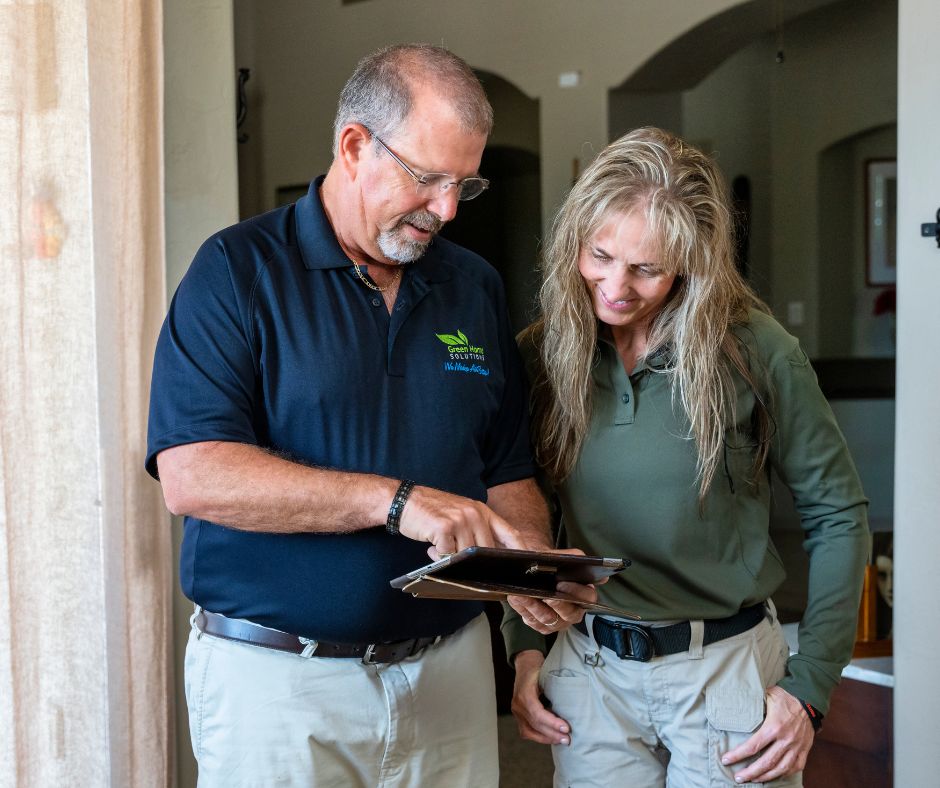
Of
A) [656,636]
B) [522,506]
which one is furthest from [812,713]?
[522,506]

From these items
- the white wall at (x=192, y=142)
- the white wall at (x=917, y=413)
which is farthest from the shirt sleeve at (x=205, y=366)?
the white wall at (x=917, y=413)

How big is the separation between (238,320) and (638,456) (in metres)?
0.65

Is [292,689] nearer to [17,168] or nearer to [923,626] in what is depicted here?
[17,168]

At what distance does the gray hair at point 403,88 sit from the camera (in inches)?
61.8

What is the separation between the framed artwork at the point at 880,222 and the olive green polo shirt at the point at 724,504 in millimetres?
5581

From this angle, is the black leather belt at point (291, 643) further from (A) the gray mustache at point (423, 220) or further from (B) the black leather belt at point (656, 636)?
(A) the gray mustache at point (423, 220)

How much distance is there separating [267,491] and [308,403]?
156 mm

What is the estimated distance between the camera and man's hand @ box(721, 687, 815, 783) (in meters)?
1.66

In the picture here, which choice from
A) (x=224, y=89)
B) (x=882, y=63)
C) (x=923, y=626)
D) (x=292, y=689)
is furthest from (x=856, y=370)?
(x=292, y=689)

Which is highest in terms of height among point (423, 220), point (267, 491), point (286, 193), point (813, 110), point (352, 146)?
point (813, 110)

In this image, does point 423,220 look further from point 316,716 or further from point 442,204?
point 316,716

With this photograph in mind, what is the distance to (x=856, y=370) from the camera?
6609 millimetres

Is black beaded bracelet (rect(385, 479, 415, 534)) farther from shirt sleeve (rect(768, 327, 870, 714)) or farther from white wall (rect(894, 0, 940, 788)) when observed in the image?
white wall (rect(894, 0, 940, 788))

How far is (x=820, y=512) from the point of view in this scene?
1.75 m
